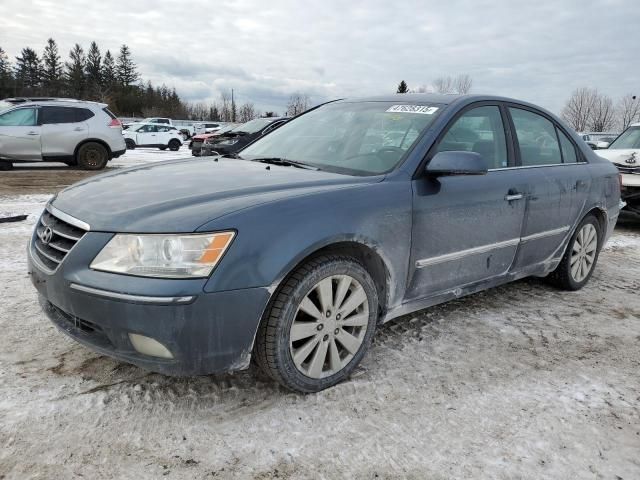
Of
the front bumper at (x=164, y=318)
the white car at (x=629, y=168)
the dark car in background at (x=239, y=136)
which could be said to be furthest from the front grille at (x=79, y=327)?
the dark car in background at (x=239, y=136)

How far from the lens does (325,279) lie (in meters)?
2.48

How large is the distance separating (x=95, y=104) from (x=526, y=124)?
469 inches

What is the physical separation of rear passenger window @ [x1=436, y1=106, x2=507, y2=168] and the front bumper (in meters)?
1.67

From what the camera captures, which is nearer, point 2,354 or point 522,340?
point 2,354

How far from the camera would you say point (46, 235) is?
2.58 metres

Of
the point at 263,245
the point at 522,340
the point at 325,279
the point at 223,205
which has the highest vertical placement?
the point at 223,205

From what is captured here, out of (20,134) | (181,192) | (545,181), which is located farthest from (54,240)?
(20,134)

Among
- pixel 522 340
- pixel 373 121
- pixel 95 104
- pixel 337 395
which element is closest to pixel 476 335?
pixel 522 340

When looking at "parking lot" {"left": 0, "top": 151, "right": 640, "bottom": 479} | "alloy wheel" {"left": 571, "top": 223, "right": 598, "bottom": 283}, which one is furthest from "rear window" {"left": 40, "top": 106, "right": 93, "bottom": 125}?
"alloy wheel" {"left": 571, "top": 223, "right": 598, "bottom": 283}

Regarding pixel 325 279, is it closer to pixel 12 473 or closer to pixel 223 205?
pixel 223 205

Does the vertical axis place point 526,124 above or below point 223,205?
above

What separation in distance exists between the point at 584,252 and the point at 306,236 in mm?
3197

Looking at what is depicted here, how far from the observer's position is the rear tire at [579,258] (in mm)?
4312

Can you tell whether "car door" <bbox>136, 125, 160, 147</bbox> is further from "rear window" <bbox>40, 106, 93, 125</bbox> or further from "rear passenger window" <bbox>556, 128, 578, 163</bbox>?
"rear passenger window" <bbox>556, 128, 578, 163</bbox>
